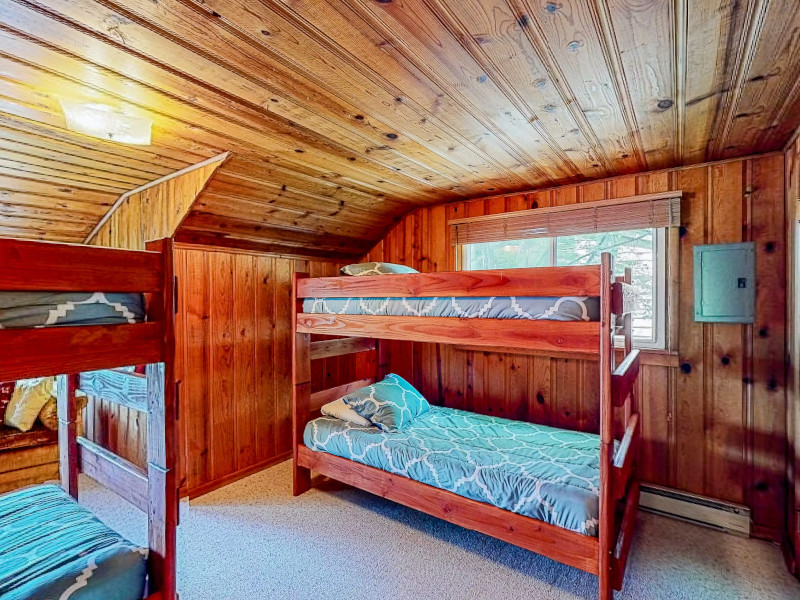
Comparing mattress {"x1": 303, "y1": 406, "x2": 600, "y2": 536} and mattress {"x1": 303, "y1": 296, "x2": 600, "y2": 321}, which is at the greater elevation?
mattress {"x1": 303, "y1": 296, "x2": 600, "y2": 321}

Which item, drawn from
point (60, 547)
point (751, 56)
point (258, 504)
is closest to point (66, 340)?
point (60, 547)

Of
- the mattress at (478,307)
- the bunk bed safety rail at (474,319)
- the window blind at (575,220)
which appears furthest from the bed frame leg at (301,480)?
the window blind at (575,220)

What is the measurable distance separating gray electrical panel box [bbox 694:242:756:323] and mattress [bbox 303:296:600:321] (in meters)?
1.25

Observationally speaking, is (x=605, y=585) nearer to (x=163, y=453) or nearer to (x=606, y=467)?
(x=606, y=467)

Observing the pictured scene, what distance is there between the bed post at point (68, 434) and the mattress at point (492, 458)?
130 cm

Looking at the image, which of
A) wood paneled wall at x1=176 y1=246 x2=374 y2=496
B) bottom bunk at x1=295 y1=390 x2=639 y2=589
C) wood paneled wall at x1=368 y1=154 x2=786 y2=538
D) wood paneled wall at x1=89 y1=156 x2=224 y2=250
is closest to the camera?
bottom bunk at x1=295 y1=390 x2=639 y2=589

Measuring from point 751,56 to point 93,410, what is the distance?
4.58 meters

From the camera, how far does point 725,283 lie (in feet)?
7.70

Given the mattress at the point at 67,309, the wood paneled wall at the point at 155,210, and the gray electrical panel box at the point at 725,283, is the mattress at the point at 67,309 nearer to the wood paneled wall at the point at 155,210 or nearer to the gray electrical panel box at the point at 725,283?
the wood paneled wall at the point at 155,210

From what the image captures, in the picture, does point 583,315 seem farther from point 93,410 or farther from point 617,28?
point 93,410

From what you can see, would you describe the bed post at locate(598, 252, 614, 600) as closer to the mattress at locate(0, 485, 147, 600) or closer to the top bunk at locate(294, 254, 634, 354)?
the top bunk at locate(294, 254, 634, 354)

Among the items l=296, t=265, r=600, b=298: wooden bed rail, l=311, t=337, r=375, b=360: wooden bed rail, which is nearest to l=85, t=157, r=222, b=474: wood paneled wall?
l=296, t=265, r=600, b=298: wooden bed rail

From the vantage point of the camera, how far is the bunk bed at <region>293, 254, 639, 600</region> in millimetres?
1678

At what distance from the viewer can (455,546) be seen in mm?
2201
